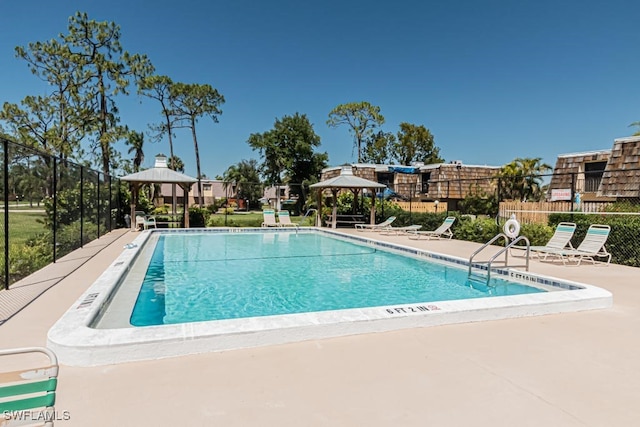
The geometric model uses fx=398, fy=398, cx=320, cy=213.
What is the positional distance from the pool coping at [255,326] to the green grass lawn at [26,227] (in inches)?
240

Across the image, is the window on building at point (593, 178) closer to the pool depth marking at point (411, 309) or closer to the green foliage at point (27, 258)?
the pool depth marking at point (411, 309)

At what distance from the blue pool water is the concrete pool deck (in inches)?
79.2

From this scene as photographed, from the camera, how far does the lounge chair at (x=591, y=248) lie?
833 cm

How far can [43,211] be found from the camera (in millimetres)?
10289

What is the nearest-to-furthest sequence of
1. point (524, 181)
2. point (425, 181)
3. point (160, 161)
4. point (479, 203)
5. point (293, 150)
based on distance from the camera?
point (160, 161), point (479, 203), point (524, 181), point (425, 181), point (293, 150)

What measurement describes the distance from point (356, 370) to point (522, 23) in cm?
1683

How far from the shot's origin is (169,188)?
5000cm

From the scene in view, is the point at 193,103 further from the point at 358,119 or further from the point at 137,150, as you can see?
the point at 358,119

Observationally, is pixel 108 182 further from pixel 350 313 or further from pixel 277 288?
pixel 350 313

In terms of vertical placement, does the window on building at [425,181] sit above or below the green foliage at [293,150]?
below

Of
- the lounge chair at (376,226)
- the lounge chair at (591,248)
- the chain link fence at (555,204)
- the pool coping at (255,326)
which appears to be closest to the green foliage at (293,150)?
the chain link fence at (555,204)

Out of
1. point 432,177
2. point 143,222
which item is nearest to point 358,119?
point 432,177

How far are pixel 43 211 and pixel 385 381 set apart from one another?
35.1ft

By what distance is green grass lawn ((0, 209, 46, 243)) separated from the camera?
9836 mm
